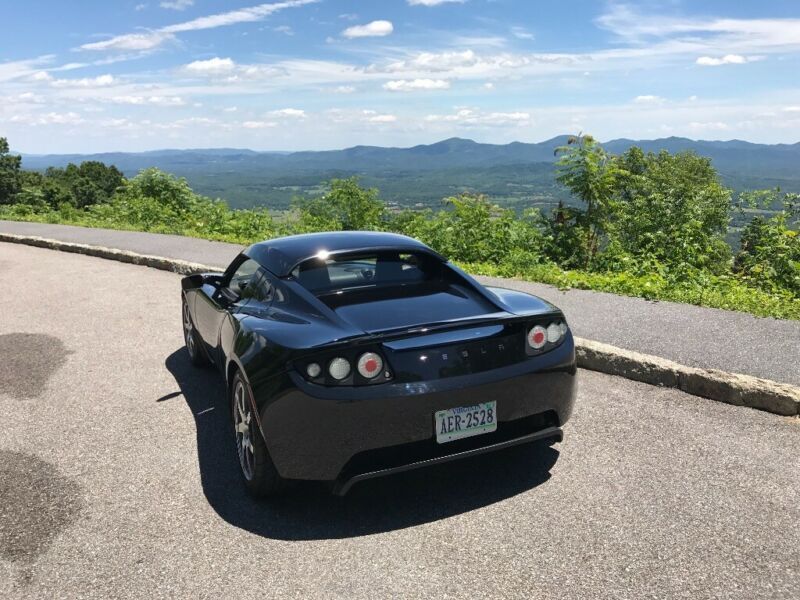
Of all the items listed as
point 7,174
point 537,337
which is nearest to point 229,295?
point 537,337

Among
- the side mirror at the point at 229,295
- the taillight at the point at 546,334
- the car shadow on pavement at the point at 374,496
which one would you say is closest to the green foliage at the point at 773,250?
the taillight at the point at 546,334

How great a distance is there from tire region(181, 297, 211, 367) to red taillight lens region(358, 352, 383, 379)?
2.89 metres

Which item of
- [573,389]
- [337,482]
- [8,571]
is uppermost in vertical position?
[573,389]

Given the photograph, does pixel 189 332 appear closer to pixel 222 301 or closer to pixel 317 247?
pixel 222 301

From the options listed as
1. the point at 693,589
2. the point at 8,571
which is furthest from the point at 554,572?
the point at 8,571

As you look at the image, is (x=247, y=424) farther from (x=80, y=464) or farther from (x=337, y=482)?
(x=80, y=464)

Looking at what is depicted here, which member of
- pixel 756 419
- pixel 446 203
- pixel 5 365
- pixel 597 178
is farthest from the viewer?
pixel 446 203

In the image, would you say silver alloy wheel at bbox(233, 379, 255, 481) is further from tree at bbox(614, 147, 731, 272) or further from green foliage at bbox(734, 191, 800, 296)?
green foliage at bbox(734, 191, 800, 296)

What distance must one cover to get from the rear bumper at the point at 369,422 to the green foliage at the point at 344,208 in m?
13.1

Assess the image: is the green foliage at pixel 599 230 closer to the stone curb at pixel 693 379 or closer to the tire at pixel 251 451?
the stone curb at pixel 693 379

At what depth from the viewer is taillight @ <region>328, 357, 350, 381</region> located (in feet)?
9.87

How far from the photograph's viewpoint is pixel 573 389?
3.58 m

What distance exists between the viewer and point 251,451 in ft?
11.5

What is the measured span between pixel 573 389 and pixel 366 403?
129 cm
